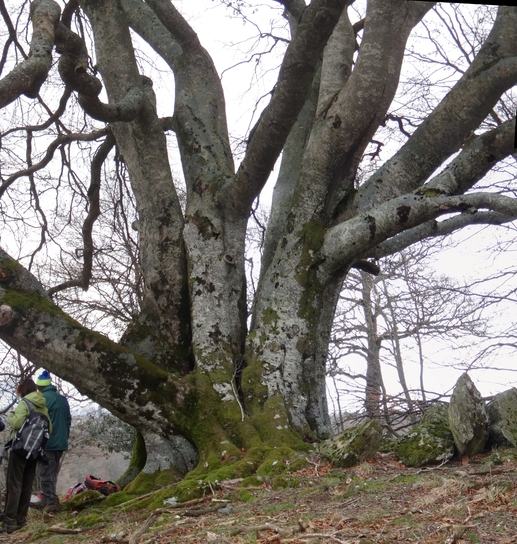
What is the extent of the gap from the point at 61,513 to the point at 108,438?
7860 mm

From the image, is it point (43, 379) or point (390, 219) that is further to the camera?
point (43, 379)

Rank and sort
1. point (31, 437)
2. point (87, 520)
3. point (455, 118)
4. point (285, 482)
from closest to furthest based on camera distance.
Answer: point (285, 482), point (87, 520), point (31, 437), point (455, 118)

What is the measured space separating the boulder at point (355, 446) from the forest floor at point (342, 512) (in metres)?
0.10

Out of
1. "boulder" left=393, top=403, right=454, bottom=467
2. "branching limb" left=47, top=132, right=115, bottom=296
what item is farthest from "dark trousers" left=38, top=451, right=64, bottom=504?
"boulder" left=393, top=403, right=454, bottom=467

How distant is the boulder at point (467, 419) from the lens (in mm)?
4391

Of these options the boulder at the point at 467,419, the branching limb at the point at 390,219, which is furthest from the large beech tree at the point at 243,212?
the boulder at the point at 467,419

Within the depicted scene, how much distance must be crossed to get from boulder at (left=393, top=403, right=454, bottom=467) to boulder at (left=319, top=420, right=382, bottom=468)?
0.25 m

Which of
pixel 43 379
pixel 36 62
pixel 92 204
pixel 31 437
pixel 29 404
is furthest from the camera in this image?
pixel 92 204

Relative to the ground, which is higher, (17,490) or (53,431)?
(53,431)

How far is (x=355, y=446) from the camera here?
429 centimetres

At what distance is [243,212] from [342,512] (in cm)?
388

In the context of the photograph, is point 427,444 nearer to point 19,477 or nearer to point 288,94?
point 288,94

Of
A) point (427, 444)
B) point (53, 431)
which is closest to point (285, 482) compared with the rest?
point (427, 444)

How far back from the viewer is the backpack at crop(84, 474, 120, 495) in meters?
5.37
